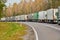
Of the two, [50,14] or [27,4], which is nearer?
[50,14]

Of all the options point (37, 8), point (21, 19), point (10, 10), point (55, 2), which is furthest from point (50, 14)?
point (10, 10)

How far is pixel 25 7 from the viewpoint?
164 m

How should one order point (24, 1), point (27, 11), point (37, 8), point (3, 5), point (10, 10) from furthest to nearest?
point (10, 10)
point (24, 1)
point (27, 11)
point (37, 8)
point (3, 5)

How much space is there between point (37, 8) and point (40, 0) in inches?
173

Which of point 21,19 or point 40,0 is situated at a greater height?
point 40,0

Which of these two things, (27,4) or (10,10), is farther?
(10,10)

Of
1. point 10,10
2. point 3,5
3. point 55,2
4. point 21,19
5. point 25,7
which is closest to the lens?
point 3,5

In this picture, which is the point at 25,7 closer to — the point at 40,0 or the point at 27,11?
the point at 27,11

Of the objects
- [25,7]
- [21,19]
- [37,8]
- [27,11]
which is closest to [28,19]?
[21,19]

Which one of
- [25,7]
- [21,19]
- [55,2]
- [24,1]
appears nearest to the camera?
[55,2]

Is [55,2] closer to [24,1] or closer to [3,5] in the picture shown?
[3,5]

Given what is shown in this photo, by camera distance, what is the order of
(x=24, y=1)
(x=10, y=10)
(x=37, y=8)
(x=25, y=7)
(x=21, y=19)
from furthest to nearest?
(x=10, y=10)
(x=24, y=1)
(x=25, y=7)
(x=37, y=8)
(x=21, y=19)

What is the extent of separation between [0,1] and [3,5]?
150 centimetres

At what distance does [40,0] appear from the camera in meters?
136
